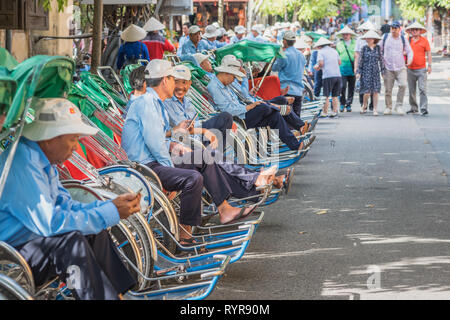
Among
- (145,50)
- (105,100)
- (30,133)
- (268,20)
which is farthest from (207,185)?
(268,20)

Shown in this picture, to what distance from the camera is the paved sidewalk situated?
5.95m

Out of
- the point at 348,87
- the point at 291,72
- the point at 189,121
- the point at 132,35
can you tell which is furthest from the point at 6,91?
the point at 348,87

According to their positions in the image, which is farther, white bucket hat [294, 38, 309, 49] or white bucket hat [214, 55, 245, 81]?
white bucket hat [294, 38, 309, 49]

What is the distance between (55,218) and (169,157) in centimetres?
277

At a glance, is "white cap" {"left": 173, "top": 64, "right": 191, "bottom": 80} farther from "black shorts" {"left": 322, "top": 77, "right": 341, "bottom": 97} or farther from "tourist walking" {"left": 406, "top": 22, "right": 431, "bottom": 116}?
"tourist walking" {"left": 406, "top": 22, "right": 431, "bottom": 116}

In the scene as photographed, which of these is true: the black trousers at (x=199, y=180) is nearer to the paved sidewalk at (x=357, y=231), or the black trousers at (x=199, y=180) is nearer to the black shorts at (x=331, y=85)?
the paved sidewalk at (x=357, y=231)

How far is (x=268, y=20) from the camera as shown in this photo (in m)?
49.6

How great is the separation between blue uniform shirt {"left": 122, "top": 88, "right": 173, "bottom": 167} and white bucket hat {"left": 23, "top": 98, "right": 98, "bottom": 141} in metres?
2.35

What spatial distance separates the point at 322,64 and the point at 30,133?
45.4 feet

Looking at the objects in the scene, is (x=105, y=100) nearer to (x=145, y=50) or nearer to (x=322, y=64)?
(x=145, y=50)

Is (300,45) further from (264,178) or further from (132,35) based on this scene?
(264,178)

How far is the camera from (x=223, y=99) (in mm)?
10242

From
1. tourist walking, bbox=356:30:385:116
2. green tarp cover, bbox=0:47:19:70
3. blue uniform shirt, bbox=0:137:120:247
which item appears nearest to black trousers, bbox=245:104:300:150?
green tarp cover, bbox=0:47:19:70

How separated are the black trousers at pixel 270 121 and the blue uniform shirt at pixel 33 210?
21.3ft
